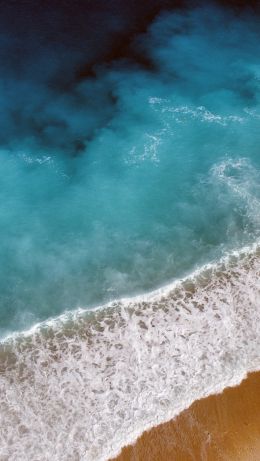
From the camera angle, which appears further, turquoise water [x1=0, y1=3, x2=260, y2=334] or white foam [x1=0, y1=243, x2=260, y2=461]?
turquoise water [x1=0, y1=3, x2=260, y2=334]

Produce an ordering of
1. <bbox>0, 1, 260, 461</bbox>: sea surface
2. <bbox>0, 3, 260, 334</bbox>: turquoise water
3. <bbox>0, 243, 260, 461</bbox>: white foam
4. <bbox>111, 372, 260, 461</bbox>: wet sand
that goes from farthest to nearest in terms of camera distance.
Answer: <bbox>0, 3, 260, 334</bbox>: turquoise water < <bbox>0, 1, 260, 461</bbox>: sea surface < <bbox>0, 243, 260, 461</bbox>: white foam < <bbox>111, 372, 260, 461</bbox>: wet sand

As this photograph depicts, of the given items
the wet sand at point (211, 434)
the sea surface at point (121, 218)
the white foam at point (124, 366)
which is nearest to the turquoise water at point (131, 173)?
the sea surface at point (121, 218)

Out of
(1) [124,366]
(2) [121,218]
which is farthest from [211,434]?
(2) [121,218]

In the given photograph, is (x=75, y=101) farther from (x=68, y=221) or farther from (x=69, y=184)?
(x=68, y=221)

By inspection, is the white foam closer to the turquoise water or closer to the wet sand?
the wet sand

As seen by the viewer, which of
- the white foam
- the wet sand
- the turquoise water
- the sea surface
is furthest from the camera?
the turquoise water

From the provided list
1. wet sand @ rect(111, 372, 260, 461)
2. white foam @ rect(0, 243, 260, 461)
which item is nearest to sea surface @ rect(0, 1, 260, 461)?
white foam @ rect(0, 243, 260, 461)
